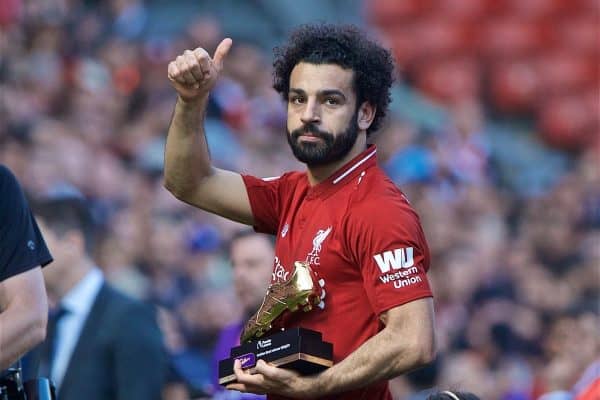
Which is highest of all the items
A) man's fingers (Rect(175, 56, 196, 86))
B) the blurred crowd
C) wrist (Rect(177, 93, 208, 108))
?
man's fingers (Rect(175, 56, 196, 86))

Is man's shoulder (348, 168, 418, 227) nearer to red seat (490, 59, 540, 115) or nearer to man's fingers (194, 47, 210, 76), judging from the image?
man's fingers (194, 47, 210, 76)

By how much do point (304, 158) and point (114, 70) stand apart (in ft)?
23.6

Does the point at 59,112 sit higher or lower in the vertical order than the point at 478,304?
higher

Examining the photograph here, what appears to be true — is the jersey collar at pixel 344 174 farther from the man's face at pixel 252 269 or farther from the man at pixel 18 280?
the man's face at pixel 252 269

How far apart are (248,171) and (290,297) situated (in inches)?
261

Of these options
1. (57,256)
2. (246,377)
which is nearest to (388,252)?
(246,377)

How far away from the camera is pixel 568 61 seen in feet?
41.5

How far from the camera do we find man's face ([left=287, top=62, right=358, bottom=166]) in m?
3.89

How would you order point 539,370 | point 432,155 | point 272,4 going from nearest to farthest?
point 539,370 → point 432,155 → point 272,4

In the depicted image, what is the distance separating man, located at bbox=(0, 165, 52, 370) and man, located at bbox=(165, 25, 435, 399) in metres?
0.53

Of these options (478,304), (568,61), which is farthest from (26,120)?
(568,61)

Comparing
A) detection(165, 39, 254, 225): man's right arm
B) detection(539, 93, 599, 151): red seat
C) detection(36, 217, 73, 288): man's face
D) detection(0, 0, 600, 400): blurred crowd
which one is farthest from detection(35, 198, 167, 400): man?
detection(539, 93, 599, 151): red seat

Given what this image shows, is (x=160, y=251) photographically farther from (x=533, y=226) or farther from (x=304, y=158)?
(x=304, y=158)

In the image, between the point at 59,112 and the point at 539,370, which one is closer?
the point at 539,370
